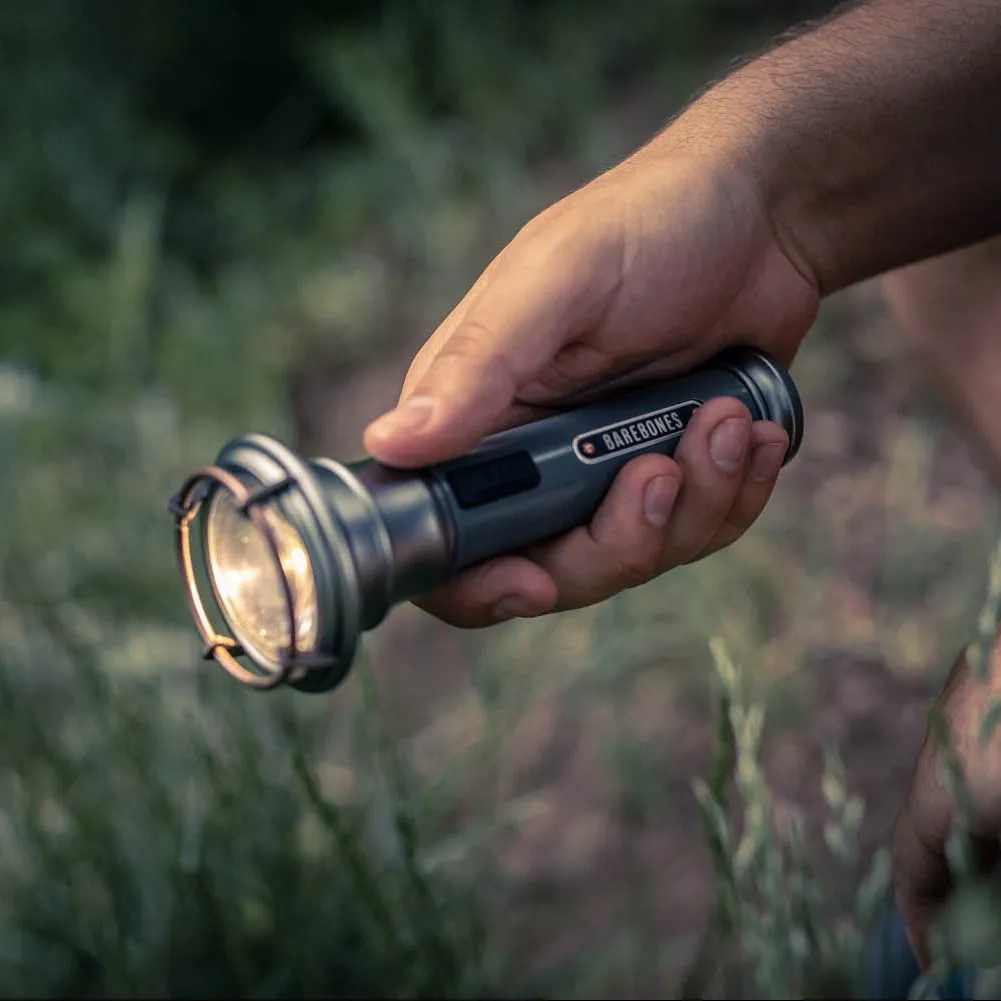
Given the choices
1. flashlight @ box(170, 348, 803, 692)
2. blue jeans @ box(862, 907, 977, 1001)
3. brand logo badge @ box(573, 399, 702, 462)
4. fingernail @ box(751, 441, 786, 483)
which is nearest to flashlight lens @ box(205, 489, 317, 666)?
flashlight @ box(170, 348, 803, 692)

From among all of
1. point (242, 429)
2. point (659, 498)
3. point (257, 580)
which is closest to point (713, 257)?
point (659, 498)

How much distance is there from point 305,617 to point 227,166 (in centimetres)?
→ 256

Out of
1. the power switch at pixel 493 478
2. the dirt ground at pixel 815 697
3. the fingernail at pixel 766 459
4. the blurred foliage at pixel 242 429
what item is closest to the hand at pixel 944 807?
the blurred foliage at pixel 242 429

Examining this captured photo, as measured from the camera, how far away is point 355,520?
2.67 feet

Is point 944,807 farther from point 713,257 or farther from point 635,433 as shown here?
point 713,257

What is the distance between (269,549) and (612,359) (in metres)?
0.42

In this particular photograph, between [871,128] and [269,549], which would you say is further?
[871,128]

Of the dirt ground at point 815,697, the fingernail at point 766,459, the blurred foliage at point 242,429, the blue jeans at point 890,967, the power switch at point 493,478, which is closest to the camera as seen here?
the power switch at point 493,478

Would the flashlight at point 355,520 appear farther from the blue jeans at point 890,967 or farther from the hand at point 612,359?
the blue jeans at point 890,967

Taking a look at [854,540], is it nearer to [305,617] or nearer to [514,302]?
[514,302]

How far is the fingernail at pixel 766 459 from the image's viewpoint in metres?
1.01

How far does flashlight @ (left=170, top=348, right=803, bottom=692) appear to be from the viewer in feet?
2.60

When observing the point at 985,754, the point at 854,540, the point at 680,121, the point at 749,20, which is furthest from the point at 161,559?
the point at 749,20

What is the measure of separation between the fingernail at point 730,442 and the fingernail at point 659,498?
4cm
